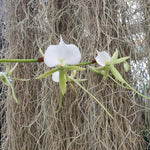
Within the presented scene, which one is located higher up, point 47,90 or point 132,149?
point 47,90

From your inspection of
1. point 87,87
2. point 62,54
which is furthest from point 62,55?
point 87,87

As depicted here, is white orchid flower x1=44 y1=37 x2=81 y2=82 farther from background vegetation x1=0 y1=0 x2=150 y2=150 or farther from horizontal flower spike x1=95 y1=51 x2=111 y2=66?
background vegetation x1=0 y1=0 x2=150 y2=150

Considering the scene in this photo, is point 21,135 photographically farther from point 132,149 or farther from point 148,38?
point 148,38

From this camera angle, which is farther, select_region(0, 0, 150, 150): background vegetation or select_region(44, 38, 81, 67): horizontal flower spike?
select_region(0, 0, 150, 150): background vegetation

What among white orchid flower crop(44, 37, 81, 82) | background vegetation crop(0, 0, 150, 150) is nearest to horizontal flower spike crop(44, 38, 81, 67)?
white orchid flower crop(44, 37, 81, 82)

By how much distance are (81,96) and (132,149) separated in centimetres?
26

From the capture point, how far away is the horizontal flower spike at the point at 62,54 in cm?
19

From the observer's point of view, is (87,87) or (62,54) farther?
(87,87)

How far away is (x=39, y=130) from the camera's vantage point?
0.70m

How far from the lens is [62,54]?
0.21 metres

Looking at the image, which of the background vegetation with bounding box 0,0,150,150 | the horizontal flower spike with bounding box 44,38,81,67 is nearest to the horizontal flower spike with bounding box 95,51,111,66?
the horizontal flower spike with bounding box 44,38,81,67

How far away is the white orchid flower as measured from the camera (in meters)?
0.19

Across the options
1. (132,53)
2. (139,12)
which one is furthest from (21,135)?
(139,12)

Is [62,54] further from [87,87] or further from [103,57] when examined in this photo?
[87,87]
